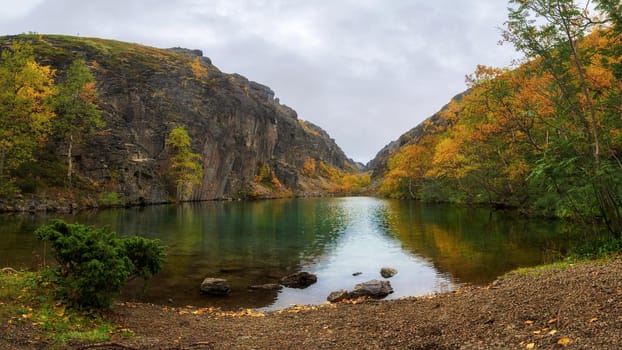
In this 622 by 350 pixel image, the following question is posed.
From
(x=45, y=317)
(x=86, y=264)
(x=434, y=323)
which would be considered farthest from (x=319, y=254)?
(x=45, y=317)

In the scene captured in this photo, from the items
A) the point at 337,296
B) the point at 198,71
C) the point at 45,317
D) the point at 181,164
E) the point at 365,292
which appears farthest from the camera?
the point at 198,71

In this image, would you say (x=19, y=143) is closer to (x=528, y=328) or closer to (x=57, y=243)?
(x=57, y=243)

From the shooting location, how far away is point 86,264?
1018 centimetres

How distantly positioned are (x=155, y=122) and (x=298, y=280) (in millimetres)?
80013

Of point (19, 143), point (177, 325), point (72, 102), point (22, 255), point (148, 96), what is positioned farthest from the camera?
point (148, 96)

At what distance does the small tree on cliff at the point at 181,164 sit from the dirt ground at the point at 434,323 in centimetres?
7875

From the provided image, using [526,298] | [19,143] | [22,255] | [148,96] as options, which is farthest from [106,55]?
[526,298]

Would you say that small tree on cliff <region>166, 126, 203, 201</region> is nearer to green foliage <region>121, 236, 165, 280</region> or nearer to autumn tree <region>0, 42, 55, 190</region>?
autumn tree <region>0, 42, 55, 190</region>

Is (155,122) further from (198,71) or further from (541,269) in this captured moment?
(541,269)

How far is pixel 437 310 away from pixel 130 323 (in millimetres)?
8691

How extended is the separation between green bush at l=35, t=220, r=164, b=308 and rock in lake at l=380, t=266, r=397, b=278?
1399cm

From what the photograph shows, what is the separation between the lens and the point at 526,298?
9.76m

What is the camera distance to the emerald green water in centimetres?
1841

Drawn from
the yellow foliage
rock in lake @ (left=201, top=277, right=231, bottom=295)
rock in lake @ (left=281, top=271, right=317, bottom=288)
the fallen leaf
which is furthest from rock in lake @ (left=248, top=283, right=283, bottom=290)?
the yellow foliage
